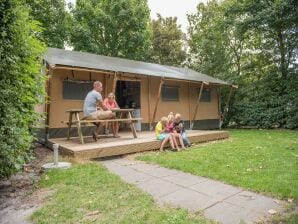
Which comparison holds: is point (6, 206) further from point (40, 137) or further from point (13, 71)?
point (40, 137)

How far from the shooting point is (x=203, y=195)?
12.0ft

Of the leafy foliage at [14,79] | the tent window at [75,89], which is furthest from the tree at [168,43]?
the leafy foliage at [14,79]

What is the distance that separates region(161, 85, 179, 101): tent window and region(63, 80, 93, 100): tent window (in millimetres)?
3701

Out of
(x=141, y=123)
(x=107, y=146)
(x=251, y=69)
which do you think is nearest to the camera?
(x=107, y=146)

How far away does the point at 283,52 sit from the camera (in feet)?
49.8

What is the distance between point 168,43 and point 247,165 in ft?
65.4

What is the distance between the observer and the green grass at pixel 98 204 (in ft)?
9.66

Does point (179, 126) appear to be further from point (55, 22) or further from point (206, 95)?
point (55, 22)

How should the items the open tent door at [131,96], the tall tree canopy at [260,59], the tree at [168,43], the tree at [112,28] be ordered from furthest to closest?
the tree at [168,43] < the tree at [112,28] < the tall tree canopy at [260,59] < the open tent door at [131,96]

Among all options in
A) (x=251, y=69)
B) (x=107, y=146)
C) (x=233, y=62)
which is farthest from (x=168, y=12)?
(x=107, y=146)

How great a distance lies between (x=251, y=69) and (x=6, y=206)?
16.2 metres

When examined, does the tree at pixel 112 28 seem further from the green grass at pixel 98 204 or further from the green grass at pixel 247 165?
the green grass at pixel 98 204

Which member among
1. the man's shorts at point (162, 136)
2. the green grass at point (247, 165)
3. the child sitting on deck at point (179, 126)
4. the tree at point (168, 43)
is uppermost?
the tree at point (168, 43)

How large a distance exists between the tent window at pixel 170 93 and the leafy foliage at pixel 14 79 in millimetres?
7954
